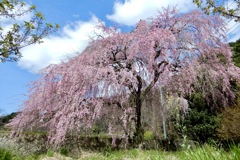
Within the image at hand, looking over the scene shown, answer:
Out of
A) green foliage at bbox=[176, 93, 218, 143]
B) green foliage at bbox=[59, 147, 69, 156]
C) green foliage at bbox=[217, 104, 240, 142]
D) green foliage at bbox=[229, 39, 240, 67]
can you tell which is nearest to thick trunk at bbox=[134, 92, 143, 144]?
green foliage at bbox=[59, 147, 69, 156]

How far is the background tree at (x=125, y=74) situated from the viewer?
688 cm

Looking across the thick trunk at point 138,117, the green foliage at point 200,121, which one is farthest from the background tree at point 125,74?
the green foliage at point 200,121

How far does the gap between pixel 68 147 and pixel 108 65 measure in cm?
286

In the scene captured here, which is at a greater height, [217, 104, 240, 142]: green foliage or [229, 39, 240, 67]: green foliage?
[229, 39, 240, 67]: green foliage

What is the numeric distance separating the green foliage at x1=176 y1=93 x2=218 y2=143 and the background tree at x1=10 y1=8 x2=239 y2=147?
1730 millimetres

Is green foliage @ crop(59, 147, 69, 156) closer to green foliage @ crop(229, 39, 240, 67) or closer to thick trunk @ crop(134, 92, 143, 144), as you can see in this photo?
thick trunk @ crop(134, 92, 143, 144)

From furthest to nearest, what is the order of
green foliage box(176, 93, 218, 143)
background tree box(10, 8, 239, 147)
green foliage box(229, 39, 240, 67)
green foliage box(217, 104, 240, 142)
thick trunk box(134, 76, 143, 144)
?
green foliage box(229, 39, 240, 67) → green foliage box(176, 93, 218, 143) → thick trunk box(134, 76, 143, 144) → green foliage box(217, 104, 240, 142) → background tree box(10, 8, 239, 147)

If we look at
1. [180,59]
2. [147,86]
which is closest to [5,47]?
[147,86]

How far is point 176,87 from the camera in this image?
805cm

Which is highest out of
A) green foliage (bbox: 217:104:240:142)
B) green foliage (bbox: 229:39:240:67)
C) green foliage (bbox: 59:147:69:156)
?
green foliage (bbox: 229:39:240:67)

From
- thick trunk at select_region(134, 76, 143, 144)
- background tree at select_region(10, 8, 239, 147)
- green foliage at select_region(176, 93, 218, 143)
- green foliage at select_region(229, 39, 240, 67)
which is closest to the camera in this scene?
background tree at select_region(10, 8, 239, 147)

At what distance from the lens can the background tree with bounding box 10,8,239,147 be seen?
6.88 metres

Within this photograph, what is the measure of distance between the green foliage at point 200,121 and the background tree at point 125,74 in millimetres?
1730

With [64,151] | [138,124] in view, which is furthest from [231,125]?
[64,151]
